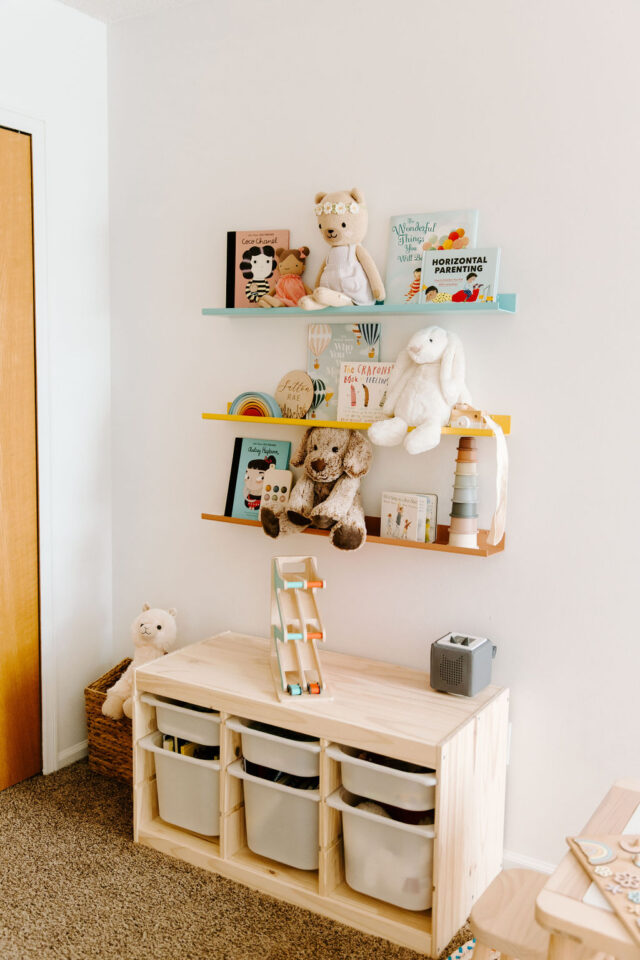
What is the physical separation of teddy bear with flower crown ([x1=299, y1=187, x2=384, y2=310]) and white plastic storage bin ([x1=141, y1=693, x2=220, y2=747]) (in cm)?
109

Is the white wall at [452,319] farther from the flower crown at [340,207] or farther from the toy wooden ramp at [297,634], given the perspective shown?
the toy wooden ramp at [297,634]

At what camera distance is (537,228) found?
1.95 m

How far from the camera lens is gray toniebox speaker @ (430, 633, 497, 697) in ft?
6.41

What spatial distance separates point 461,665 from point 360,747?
1.03 feet

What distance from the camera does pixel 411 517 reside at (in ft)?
6.90

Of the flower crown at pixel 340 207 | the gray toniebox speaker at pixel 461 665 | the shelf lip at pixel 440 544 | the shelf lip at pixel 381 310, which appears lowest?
the gray toniebox speaker at pixel 461 665

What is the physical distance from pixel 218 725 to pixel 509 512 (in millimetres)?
925

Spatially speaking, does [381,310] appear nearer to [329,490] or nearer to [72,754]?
[329,490]

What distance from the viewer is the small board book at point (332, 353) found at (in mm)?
2205

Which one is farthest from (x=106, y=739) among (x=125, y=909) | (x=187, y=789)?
(x=125, y=909)

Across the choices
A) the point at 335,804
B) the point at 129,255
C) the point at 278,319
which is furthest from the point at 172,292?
the point at 335,804

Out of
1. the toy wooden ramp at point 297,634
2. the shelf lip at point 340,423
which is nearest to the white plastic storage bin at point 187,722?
the toy wooden ramp at point 297,634

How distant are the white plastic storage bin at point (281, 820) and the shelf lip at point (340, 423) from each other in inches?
35.4

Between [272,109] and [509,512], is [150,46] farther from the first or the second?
[509,512]
